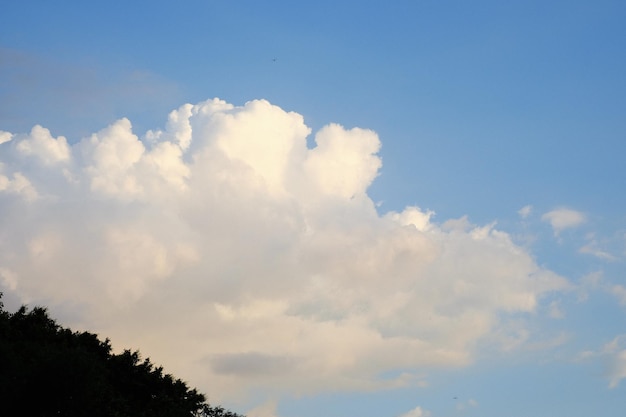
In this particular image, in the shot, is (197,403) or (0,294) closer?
(0,294)

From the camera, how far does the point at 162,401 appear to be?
317ft

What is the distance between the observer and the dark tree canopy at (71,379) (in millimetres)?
69375

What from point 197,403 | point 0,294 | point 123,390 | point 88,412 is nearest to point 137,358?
point 123,390

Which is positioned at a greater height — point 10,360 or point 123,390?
point 123,390

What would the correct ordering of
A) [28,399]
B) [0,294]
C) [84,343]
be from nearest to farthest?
[28,399] → [0,294] → [84,343]

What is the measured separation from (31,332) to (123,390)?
15.1 m

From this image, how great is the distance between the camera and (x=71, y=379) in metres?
69.7

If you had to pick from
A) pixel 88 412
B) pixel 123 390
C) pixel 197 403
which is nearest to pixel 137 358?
pixel 123 390

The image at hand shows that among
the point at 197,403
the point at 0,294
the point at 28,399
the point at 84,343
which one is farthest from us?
the point at 197,403

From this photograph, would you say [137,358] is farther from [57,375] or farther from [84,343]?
[57,375]

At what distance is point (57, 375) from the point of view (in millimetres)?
69625

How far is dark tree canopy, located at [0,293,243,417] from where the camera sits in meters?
69.4

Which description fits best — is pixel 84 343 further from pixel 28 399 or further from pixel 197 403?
pixel 28 399

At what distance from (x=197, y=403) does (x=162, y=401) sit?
1180 centimetres
